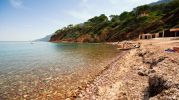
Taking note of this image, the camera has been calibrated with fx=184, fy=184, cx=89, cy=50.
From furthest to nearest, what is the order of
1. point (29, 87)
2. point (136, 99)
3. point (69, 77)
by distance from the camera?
point (69, 77) → point (29, 87) → point (136, 99)

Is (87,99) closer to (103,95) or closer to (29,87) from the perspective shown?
(103,95)

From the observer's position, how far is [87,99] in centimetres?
1124

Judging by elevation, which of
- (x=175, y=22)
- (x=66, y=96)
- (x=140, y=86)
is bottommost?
(x=66, y=96)

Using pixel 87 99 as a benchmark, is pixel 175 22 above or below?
above

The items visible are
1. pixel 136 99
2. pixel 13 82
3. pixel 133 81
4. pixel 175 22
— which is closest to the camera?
pixel 136 99

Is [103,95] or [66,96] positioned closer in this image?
[103,95]

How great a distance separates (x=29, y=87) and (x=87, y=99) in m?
6.40

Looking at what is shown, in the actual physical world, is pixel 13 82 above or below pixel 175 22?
below

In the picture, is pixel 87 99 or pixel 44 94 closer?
pixel 87 99

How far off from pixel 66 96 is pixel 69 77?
5.67m

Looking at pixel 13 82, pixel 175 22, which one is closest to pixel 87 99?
pixel 13 82

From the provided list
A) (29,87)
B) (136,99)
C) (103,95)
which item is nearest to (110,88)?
(103,95)

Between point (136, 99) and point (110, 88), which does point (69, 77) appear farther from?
point (136, 99)

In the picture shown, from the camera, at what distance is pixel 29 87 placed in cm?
1538
